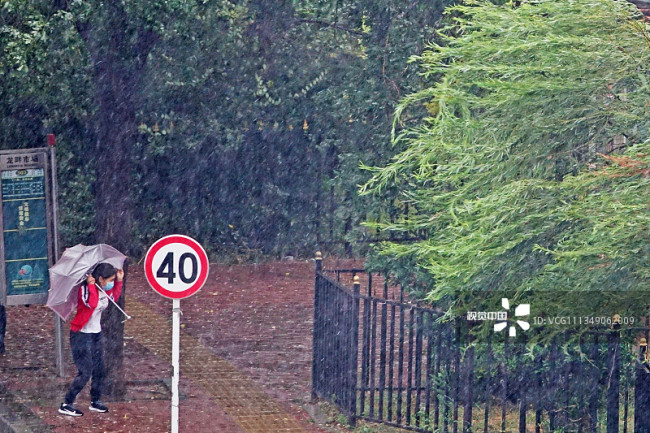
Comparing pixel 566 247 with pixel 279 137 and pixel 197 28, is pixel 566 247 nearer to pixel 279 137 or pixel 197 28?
pixel 197 28

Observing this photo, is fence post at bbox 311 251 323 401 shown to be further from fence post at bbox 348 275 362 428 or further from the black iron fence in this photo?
fence post at bbox 348 275 362 428

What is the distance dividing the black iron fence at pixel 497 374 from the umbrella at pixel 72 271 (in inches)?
91.4

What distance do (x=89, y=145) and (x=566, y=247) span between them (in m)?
10.5

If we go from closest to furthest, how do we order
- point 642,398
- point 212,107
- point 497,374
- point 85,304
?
point 642,398
point 497,374
point 85,304
point 212,107

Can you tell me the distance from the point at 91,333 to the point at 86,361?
30 centimetres

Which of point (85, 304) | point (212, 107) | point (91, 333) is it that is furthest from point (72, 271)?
point (212, 107)

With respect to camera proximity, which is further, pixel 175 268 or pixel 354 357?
pixel 354 357

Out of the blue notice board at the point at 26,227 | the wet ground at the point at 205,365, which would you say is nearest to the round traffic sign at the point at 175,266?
the wet ground at the point at 205,365

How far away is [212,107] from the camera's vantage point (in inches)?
571

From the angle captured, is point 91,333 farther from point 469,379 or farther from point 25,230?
point 469,379

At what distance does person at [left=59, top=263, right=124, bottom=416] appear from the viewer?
9.93 metres

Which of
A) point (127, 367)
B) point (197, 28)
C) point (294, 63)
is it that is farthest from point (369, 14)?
point (127, 367)

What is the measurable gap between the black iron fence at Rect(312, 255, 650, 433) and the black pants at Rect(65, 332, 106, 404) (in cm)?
241

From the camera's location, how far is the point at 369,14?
12.0m
